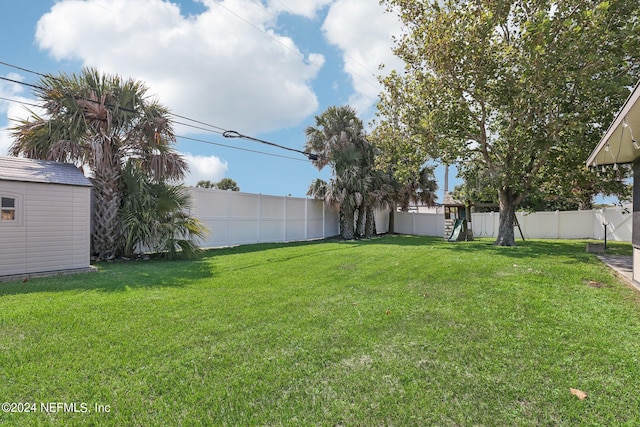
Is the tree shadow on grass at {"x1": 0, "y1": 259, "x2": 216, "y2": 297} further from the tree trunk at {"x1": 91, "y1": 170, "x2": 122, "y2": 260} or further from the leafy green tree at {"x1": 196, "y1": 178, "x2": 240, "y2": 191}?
the leafy green tree at {"x1": 196, "y1": 178, "x2": 240, "y2": 191}

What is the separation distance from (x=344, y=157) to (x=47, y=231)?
40.0ft

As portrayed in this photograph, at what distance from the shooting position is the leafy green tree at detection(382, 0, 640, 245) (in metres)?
8.37

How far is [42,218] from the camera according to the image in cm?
736

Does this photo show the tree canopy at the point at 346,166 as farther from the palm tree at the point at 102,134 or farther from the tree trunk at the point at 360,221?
the palm tree at the point at 102,134

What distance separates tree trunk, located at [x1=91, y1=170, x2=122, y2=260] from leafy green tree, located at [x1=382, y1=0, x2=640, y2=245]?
29.3ft

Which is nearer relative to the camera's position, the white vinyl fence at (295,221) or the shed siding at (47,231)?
the shed siding at (47,231)

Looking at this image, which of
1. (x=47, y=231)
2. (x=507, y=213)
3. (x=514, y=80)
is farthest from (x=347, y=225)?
(x=47, y=231)

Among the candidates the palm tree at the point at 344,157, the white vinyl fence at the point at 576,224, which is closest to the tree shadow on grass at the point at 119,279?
the palm tree at the point at 344,157

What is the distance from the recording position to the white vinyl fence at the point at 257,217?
12547 millimetres

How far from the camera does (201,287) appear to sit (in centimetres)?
557

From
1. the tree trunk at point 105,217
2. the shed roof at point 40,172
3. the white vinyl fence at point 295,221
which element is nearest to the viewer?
the shed roof at point 40,172

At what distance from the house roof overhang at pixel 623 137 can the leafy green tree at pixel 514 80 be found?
10.2 feet

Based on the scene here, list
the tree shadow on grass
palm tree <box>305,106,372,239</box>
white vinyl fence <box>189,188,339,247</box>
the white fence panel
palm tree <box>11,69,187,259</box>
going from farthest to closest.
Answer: the white fence panel → palm tree <box>305,106,372,239</box> → white vinyl fence <box>189,188,339,247</box> → palm tree <box>11,69,187,259</box> → the tree shadow on grass

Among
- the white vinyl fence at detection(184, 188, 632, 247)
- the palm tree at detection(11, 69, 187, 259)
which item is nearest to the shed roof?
the palm tree at detection(11, 69, 187, 259)
